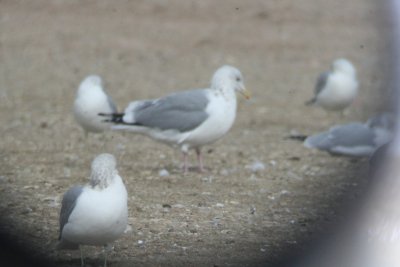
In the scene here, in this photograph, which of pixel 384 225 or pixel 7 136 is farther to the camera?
pixel 7 136

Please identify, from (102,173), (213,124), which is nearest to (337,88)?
(213,124)

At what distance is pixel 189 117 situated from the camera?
7.48 meters

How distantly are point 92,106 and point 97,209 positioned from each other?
378 cm

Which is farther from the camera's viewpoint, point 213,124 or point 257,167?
point 257,167

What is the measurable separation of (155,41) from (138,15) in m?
1.51

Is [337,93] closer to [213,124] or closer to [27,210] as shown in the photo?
[213,124]

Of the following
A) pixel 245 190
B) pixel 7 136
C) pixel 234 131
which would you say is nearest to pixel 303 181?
pixel 245 190

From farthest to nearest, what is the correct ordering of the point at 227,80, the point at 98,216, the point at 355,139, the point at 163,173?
the point at 355,139 → the point at 227,80 → the point at 163,173 → the point at 98,216

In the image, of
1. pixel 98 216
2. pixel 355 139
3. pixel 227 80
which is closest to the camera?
pixel 98 216

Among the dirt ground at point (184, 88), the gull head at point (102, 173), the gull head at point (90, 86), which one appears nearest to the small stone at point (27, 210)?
the dirt ground at point (184, 88)

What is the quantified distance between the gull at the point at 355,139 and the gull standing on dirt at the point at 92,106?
1.79 metres

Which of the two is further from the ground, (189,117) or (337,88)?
(337,88)

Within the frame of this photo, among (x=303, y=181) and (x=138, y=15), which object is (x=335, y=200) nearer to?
(x=303, y=181)

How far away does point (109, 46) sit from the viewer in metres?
15.7
